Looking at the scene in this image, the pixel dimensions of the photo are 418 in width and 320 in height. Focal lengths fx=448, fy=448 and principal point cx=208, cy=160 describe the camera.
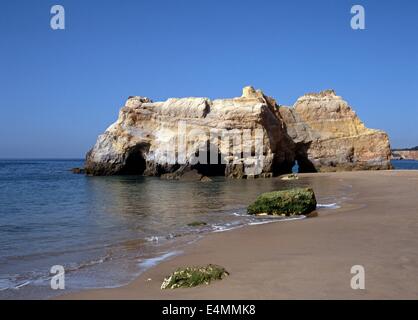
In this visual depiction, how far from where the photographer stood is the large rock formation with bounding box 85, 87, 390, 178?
42656mm

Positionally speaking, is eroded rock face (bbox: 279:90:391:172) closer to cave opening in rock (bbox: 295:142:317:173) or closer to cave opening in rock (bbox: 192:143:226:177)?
cave opening in rock (bbox: 295:142:317:173)

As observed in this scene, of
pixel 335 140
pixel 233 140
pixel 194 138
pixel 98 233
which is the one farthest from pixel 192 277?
pixel 335 140

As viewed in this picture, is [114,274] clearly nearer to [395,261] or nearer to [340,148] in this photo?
[395,261]

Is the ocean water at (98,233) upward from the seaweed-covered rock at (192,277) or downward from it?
downward

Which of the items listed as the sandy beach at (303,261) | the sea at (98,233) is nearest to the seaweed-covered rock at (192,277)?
the sandy beach at (303,261)

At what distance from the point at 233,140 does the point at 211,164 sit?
12.7 feet

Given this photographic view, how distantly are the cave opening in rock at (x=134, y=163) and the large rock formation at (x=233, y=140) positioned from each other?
0.04 metres

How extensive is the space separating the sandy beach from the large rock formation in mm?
28714

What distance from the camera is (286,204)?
51.9 feet

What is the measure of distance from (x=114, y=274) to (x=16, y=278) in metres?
1.81

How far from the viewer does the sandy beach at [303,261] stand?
616 centimetres

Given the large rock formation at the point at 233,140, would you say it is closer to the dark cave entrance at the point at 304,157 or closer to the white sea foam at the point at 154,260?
the dark cave entrance at the point at 304,157

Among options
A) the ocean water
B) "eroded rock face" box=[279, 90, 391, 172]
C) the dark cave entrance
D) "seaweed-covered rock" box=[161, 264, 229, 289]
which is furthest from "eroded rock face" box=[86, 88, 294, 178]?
"seaweed-covered rock" box=[161, 264, 229, 289]

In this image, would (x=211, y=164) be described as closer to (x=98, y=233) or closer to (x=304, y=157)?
(x=304, y=157)
